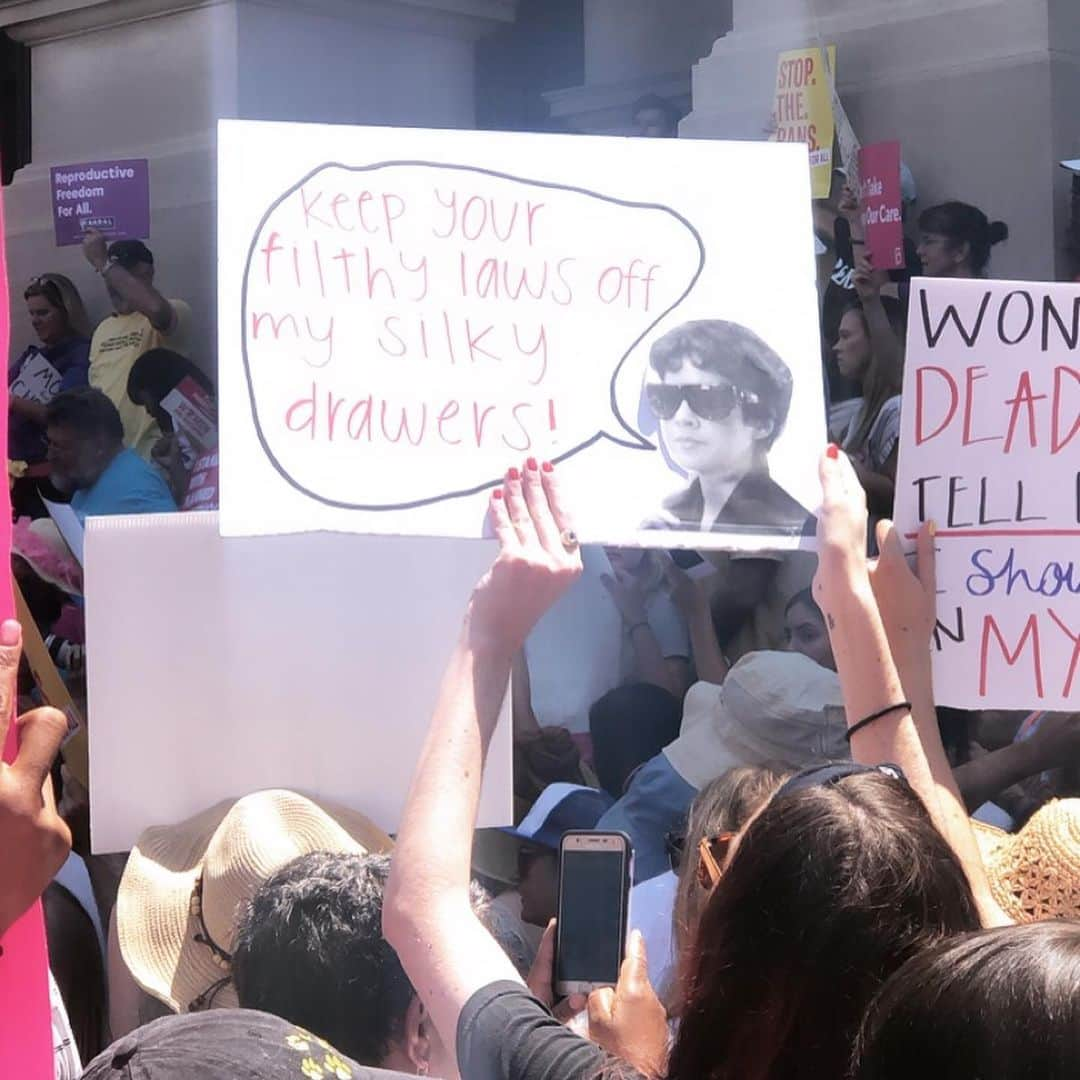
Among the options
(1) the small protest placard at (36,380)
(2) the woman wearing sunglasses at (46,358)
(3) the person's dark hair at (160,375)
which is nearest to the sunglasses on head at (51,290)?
(2) the woman wearing sunglasses at (46,358)

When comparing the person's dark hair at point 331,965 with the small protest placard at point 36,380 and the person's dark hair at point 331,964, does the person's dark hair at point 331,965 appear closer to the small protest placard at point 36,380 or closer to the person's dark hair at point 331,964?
the person's dark hair at point 331,964

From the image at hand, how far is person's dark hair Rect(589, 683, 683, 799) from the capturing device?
312 centimetres

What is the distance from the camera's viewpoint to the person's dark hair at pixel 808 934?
3.97 ft

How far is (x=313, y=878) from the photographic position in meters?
1.82

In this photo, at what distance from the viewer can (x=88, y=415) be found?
3.73m

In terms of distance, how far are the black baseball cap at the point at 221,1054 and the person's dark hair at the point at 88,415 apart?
256cm

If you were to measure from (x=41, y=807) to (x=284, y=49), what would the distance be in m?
2.82

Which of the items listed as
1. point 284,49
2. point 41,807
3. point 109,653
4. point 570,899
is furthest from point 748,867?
point 284,49

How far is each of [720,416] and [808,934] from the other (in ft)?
3.20

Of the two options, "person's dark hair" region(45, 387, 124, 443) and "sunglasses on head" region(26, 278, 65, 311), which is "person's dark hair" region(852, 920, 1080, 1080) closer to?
"person's dark hair" region(45, 387, 124, 443)

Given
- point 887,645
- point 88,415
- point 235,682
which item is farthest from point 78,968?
point 887,645

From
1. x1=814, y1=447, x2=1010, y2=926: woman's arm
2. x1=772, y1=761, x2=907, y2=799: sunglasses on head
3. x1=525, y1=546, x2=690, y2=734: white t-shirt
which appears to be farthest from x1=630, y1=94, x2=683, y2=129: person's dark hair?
x1=772, y1=761, x2=907, y2=799: sunglasses on head

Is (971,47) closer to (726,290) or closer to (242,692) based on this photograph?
(726,290)

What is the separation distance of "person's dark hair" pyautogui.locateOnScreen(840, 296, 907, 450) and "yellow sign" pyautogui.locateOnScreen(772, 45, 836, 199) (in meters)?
0.24
